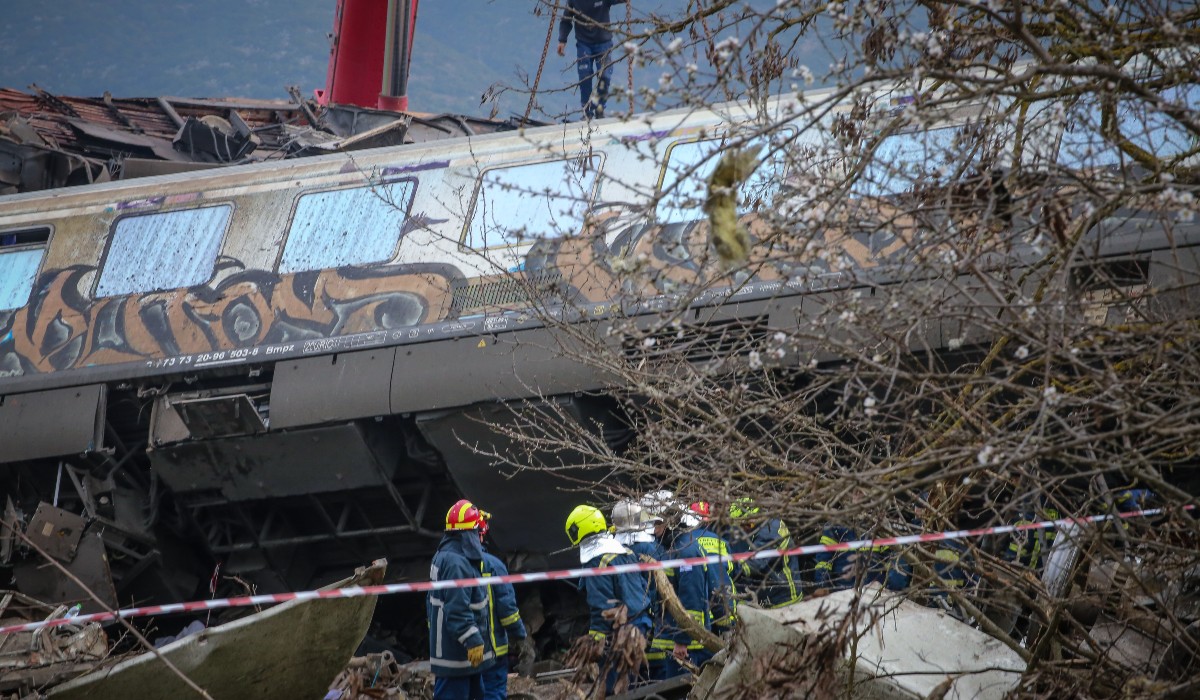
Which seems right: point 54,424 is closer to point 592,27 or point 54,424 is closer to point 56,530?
point 56,530

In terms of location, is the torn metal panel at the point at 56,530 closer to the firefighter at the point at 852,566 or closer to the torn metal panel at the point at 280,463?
the torn metal panel at the point at 280,463

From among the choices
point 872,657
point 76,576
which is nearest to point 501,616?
point 872,657

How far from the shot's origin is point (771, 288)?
8891 mm

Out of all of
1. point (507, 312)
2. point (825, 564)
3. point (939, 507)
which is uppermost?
point (507, 312)

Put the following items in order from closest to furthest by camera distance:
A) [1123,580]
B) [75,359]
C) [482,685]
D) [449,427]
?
1. [1123,580]
2. [482,685]
3. [449,427]
4. [75,359]

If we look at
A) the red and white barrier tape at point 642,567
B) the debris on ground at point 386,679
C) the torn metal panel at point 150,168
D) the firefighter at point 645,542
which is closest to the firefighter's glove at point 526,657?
the debris on ground at point 386,679

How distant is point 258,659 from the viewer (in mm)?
6719

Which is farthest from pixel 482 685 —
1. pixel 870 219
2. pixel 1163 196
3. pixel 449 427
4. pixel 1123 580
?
pixel 1163 196

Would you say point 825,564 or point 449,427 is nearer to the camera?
point 825,564

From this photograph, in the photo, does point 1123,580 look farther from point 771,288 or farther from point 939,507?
point 771,288

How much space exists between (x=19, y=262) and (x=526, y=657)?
229 inches

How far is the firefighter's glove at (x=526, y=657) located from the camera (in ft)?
31.5

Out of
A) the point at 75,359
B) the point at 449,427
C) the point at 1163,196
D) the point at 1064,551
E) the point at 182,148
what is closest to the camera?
the point at 1163,196

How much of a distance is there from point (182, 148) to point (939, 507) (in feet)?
36.0
